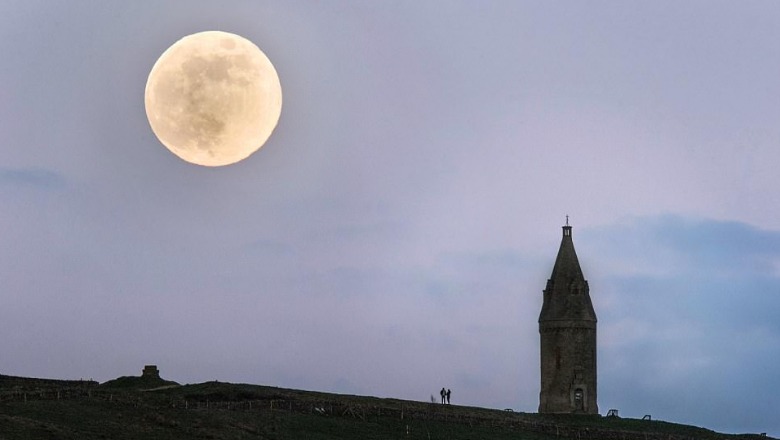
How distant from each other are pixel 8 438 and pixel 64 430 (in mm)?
3860

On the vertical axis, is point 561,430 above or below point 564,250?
below

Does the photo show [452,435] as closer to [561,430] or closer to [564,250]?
[561,430]

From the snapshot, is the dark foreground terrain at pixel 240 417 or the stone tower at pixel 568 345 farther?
the stone tower at pixel 568 345

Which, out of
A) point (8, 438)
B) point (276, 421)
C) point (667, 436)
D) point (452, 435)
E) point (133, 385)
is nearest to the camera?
point (8, 438)

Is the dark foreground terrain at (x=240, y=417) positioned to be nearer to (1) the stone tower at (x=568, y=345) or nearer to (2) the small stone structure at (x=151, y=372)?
(2) the small stone structure at (x=151, y=372)

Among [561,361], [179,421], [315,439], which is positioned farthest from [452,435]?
[561,361]

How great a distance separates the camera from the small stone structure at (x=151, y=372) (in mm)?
91287

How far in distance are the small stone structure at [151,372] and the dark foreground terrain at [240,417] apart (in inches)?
34.0

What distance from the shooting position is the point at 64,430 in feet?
213

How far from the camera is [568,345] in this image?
4377 inches

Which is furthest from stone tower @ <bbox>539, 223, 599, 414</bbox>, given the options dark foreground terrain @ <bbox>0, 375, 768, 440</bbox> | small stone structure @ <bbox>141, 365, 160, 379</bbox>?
small stone structure @ <bbox>141, 365, 160, 379</bbox>

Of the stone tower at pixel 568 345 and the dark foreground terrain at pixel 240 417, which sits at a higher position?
the stone tower at pixel 568 345

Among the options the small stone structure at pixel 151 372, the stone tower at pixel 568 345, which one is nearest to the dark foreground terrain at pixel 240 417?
the small stone structure at pixel 151 372

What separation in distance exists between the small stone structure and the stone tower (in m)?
33.3
